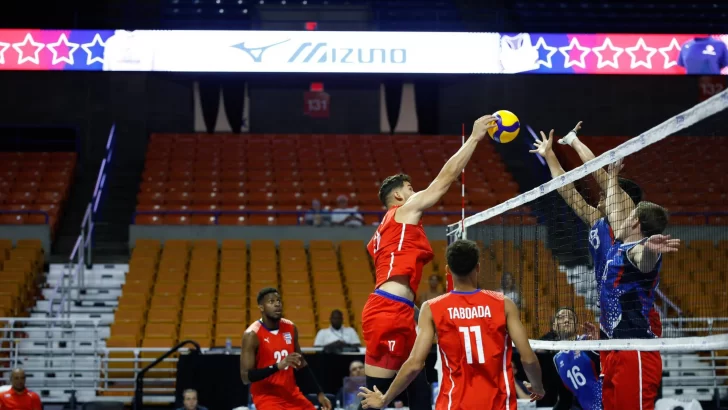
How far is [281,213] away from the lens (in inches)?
747

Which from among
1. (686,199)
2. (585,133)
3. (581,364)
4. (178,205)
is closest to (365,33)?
(178,205)

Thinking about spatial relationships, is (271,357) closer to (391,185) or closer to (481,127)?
(391,185)

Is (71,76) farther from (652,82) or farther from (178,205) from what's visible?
(652,82)

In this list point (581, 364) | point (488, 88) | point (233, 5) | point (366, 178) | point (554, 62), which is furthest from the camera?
point (488, 88)

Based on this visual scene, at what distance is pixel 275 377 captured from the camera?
26.8 feet

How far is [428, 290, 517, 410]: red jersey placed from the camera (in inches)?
199

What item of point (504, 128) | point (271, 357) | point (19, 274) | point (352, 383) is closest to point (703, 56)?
point (352, 383)

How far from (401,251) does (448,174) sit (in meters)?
0.70

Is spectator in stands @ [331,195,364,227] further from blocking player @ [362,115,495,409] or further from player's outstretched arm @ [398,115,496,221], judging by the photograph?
player's outstretched arm @ [398,115,496,221]

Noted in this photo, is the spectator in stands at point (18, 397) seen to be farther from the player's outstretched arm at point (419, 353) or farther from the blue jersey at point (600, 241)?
the blue jersey at point (600, 241)

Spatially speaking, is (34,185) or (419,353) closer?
A: (419,353)

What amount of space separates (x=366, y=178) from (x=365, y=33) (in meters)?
3.60

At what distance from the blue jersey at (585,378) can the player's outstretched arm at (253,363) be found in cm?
236

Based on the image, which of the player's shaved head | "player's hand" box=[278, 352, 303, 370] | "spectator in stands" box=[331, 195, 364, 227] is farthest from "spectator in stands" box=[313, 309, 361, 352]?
the player's shaved head
